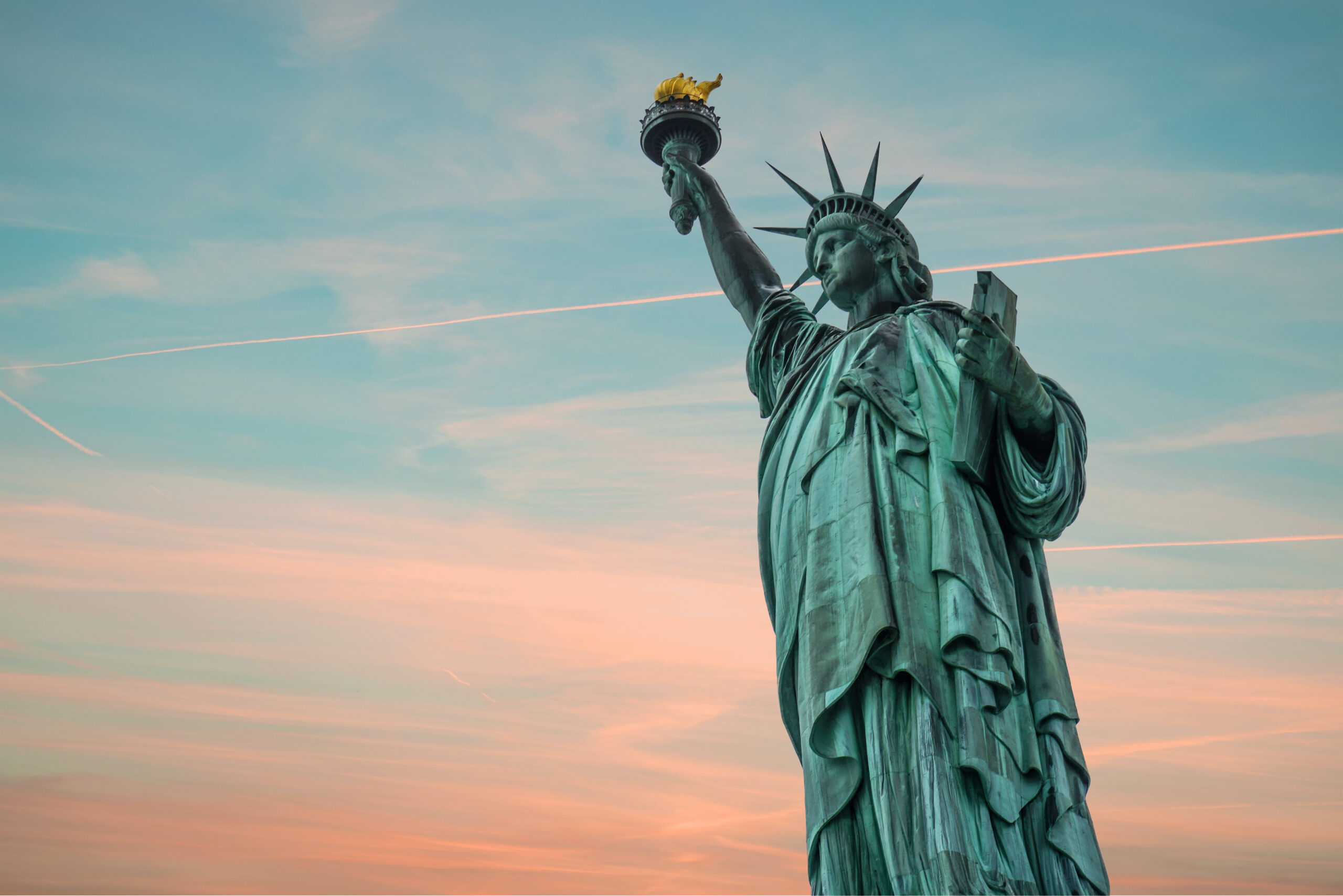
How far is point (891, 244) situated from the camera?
11109mm

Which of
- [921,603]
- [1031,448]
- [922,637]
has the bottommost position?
[922,637]

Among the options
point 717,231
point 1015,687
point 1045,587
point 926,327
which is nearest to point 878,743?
point 1015,687

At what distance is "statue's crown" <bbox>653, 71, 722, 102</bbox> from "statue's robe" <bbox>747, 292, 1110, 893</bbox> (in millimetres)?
4617

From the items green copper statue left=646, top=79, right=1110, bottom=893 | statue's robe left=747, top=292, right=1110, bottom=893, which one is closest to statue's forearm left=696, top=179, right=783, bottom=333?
green copper statue left=646, top=79, right=1110, bottom=893

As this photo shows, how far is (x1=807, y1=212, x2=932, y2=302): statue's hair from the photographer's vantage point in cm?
1105

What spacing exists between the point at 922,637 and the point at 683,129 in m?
7.29

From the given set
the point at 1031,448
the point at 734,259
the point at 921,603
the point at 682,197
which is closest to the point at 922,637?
the point at 921,603

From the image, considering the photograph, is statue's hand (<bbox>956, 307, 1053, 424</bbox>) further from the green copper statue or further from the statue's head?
the statue's head

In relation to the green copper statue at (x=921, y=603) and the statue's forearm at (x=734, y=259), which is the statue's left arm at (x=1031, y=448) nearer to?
the green copper statue at (x=921, y=603)

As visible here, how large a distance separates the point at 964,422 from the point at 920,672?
198 centimetres

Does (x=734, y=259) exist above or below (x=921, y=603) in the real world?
above

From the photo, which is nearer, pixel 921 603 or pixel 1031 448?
pixel 921 603

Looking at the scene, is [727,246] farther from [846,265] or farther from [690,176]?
[846,265]

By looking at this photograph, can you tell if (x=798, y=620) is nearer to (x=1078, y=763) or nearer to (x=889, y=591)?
(x=889, y=591)
